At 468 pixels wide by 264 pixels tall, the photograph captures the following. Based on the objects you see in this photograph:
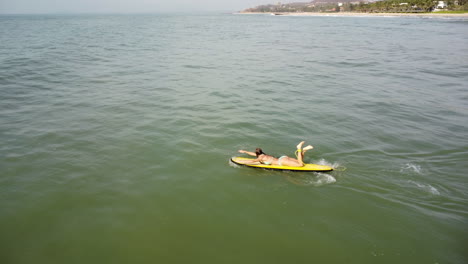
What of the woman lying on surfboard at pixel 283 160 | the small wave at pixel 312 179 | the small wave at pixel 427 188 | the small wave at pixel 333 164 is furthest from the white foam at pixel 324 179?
the small wave at pixel 427 188

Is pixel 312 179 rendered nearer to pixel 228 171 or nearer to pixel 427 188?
pixel 228 171

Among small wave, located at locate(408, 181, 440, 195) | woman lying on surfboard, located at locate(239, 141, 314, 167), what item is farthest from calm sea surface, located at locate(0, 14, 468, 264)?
woman lying on surfboard, located at locate(239, 141, 314, 167)

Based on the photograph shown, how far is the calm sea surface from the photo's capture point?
7656 millimetres

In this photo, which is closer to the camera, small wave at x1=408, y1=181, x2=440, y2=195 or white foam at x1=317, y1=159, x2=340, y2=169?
small wave at x1=408, y1=181, x2=440, y2=195

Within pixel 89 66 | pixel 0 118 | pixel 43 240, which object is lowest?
pixel 43 240

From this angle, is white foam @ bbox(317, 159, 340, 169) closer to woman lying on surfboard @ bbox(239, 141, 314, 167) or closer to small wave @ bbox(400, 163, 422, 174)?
woman lying on surfboard @ bbox(239, 141, 314, 167)

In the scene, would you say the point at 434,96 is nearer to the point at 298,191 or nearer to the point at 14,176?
the point at 298,191

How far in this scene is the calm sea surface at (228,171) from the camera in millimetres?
7656

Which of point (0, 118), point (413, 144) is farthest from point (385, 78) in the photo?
point (0, 118)

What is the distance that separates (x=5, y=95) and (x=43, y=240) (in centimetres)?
1667

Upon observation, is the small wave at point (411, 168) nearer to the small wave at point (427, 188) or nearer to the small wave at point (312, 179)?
the small wave at point (427, 188)

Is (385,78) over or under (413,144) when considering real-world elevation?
over

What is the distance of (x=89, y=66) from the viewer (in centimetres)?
2820

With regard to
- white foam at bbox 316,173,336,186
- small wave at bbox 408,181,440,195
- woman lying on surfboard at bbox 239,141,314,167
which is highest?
woman lying on surfboard at bbox 239,141,314,167
